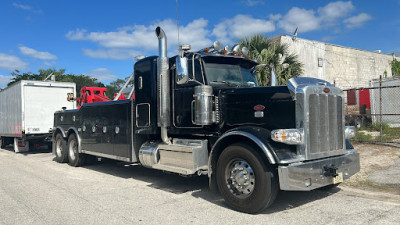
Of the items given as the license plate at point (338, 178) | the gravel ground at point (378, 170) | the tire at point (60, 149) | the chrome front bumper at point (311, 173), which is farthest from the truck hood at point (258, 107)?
the tire at point (60, 149)

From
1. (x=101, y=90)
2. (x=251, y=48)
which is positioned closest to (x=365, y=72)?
(x=251, y=48)

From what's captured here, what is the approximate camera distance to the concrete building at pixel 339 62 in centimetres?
2158

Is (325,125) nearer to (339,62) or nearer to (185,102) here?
(185,102)

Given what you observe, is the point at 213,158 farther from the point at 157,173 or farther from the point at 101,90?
the point at 101,90

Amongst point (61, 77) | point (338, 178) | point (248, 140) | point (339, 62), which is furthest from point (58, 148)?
point (61, 77)

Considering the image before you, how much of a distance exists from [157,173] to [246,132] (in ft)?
14.6

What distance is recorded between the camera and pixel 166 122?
6641mm

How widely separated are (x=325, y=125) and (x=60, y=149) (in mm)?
9094

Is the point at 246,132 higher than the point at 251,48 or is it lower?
lower

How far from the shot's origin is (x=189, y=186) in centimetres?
713

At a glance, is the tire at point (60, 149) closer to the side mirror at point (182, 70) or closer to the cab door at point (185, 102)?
the cab door at point (185, 102)

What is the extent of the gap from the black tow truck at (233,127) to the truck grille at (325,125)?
0.02 m

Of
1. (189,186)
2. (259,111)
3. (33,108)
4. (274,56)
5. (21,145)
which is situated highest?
(274,56)

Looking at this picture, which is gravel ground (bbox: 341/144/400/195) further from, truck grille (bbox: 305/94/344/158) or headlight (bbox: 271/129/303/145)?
headlight (bbox: 271/129/303/145)
